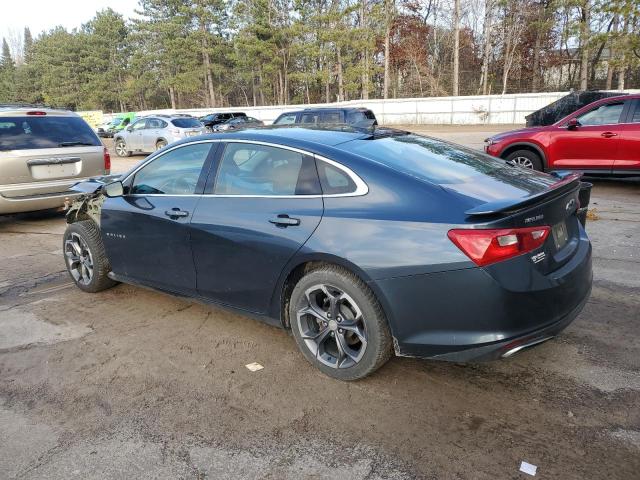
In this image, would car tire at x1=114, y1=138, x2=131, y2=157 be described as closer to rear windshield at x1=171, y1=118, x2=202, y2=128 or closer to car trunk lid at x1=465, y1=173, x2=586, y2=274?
rear windshield at x1=171, y1=118, x2=202, y2=128

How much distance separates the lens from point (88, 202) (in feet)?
16.0

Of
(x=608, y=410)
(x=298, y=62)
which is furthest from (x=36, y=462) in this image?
(x=298, y=62)

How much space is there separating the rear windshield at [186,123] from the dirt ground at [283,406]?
16215mm

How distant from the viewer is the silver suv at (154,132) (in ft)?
63.3

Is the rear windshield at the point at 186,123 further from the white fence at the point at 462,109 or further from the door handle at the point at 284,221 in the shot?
the door handle at the point at 284,221

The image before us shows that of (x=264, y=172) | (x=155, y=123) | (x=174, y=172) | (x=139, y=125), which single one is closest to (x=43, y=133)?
(x=174, y=172)

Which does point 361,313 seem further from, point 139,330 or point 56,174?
point 56,174

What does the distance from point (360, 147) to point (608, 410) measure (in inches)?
83.8

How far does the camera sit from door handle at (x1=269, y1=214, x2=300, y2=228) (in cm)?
319

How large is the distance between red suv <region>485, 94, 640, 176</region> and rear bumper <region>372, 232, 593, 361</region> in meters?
6.24

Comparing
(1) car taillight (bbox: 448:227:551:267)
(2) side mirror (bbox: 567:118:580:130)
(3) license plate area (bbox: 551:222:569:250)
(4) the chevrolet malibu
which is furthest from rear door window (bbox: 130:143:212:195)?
(2) side mirror (bbox: 567:118:580:130)

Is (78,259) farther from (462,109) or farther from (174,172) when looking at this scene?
(462,109)

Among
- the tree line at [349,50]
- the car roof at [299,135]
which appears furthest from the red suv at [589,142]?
the tree line at [349,50]

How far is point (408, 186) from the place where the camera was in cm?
292
